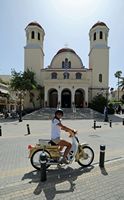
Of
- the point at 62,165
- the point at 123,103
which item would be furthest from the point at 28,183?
the point at 123,103

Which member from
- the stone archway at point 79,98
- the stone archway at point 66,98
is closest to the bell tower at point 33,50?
the stone archway at point 66,98

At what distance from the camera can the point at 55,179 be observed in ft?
22.2

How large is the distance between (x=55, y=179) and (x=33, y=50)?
52.3 metres

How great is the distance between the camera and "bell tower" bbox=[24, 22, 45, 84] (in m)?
56.7

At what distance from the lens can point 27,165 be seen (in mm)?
8383

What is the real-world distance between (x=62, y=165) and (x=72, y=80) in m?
43.5

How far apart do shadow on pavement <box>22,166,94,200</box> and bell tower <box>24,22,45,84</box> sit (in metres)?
49.8

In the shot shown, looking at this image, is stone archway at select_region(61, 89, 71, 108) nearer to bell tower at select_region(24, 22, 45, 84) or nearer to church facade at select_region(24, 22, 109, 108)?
church facade at select_region(24, 22, 109, 108)

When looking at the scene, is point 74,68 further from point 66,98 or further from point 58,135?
point 58,135

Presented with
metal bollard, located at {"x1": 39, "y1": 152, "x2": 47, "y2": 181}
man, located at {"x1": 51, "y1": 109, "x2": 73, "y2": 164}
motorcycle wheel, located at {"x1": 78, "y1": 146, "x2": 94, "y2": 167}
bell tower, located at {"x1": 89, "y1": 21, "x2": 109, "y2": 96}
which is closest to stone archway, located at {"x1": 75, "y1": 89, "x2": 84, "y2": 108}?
bell tower, located at {"x1": 89, "y1": 21, "x2": 109, "y2": 96}

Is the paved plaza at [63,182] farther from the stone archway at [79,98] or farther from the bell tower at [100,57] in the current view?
the bell tower at [100,57]

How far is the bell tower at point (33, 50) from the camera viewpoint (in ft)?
186

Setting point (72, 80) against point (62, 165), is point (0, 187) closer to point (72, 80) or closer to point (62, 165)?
point (62, 165)

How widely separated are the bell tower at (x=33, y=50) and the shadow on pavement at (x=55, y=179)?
4976 cm
